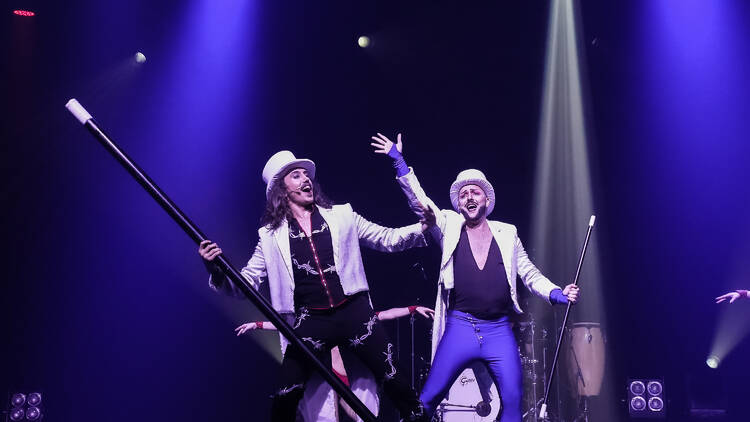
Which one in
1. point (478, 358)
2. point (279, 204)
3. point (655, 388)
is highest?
point (279, 204)

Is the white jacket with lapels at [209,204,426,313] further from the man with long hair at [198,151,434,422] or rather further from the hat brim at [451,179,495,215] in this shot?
the hat brim at [451,179,495,215]

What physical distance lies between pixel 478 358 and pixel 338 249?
1.16 meters

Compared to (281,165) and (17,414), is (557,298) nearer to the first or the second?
(281,165)

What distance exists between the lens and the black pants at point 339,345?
3.63 m

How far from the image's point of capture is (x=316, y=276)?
398 centimetres

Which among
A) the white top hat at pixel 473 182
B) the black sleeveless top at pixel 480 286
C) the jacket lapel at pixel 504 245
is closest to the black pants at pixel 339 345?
the black sleeveless top at pixel 480 286

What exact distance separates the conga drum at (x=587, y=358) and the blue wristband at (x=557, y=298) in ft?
10.0

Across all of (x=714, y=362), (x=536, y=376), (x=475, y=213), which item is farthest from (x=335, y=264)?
(x=714, y=362)

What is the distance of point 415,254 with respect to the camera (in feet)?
28.6

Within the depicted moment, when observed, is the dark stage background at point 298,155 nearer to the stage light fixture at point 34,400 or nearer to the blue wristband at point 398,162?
the stage light fixture at point 34,400

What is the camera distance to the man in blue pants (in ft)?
14.2

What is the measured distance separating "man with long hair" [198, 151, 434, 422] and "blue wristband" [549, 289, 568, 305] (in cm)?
101

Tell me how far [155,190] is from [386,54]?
7.29 meters

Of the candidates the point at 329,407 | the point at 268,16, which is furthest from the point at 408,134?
the point at 329,407
